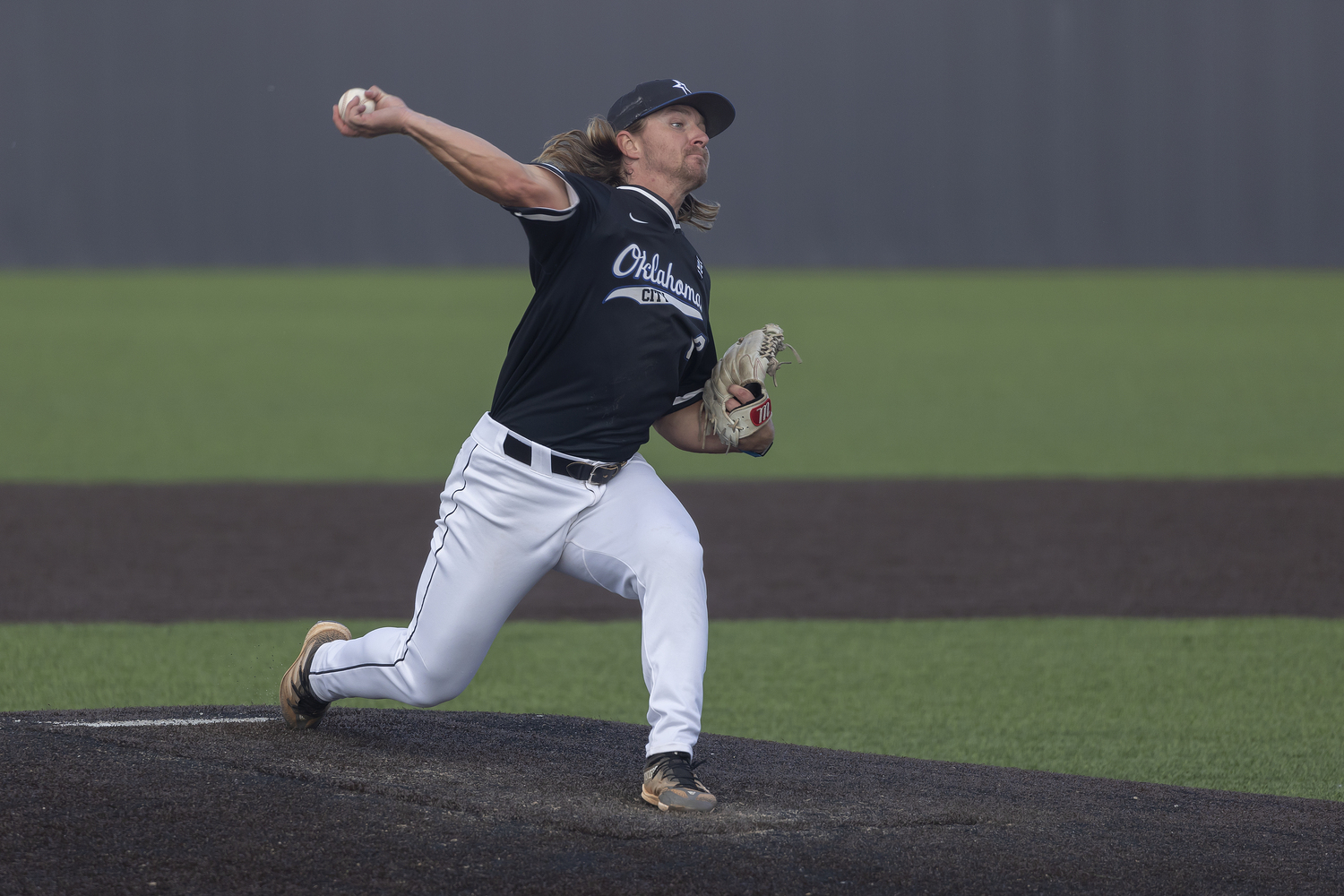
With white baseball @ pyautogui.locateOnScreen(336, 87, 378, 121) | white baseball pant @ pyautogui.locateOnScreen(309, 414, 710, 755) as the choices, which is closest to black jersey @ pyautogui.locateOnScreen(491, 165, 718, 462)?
white baseball pant @ pyautogui.locateOnScreen(309, 414, 710, 755)

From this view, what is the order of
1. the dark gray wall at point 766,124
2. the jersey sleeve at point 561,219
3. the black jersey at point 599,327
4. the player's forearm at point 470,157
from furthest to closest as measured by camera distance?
the dark gray wall at point 766,124, the black jersey at point 599,327, the jersey sleeve at point 561,219, the player's forearm at point 470,157

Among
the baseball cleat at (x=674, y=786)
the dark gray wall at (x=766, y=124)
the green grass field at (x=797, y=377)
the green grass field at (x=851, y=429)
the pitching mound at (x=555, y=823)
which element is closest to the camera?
the pitching mound at (x=555, y=823)

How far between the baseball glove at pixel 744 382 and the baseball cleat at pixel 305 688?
3.99 feet

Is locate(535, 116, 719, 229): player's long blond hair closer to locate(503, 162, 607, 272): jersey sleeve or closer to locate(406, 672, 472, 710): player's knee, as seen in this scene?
locate(503, 162, 607, 272): jersey sleeve

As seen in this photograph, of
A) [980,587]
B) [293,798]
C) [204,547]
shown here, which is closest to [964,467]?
[980,587]

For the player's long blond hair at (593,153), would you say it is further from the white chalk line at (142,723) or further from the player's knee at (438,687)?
the white chalk line at (142,723)

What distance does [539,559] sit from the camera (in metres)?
3.91

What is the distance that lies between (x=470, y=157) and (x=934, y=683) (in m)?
3.37

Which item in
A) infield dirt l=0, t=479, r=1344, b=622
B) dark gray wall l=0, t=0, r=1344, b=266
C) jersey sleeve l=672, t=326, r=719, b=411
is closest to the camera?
jersey sleeve l=672, t=326, r=719, b=411

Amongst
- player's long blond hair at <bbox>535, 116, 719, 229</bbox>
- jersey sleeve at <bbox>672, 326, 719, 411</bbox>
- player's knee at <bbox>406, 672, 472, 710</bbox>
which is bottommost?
player's knee at <bbox>406, 672, 472, 710</bbox>

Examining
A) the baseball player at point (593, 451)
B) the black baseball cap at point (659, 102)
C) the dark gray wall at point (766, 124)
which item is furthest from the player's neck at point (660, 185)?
the dark gray wall at point (766, 124)

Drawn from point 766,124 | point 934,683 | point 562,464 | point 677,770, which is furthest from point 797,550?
point 766,124

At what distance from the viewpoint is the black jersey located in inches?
153

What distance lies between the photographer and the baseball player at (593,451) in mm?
3807
